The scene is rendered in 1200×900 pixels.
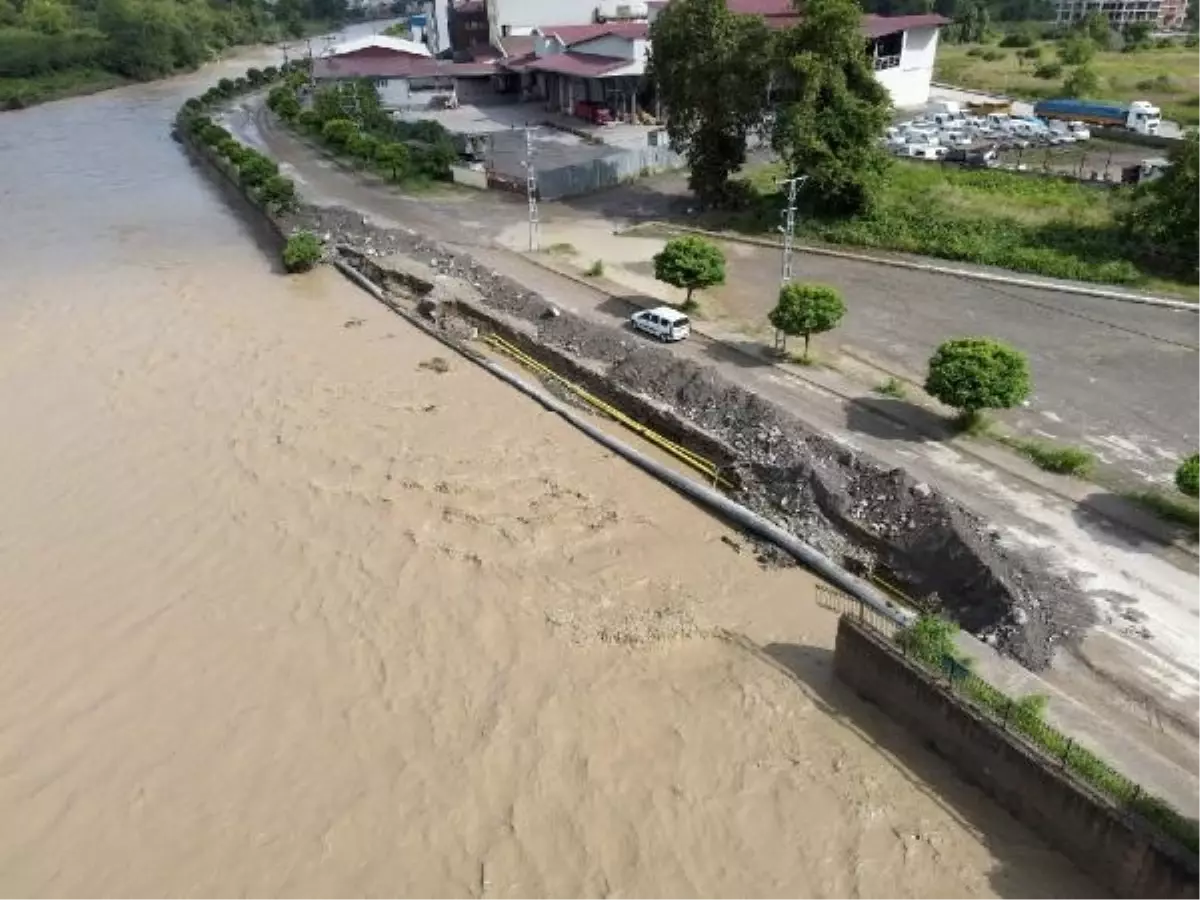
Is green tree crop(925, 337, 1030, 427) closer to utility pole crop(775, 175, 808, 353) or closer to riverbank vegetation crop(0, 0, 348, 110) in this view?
utility pole crop(775, 175, 808, 353)

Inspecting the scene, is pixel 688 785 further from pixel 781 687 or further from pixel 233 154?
pixel 233 154

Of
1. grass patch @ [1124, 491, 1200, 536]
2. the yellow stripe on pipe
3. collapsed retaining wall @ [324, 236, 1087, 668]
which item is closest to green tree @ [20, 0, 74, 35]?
the yellow stripe on pipe

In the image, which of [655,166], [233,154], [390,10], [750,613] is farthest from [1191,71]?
[390,10]

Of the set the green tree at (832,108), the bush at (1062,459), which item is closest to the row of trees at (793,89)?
the green tree at (832,108)

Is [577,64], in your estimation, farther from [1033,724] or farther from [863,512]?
[1033,724]

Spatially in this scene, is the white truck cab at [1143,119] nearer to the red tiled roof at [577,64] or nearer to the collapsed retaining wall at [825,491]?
the red tiled roof at [577,64]

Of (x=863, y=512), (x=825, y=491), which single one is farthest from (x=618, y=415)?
(x=863, y=512)
